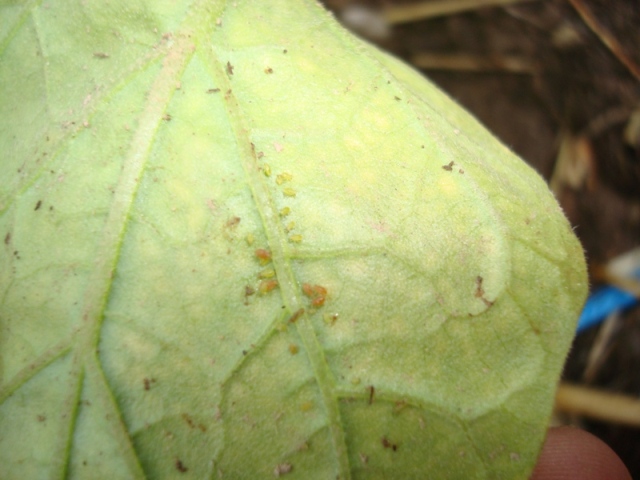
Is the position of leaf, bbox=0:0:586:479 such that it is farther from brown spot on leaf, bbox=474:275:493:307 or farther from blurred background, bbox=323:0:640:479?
blurred background, bbox=323:0:640:479

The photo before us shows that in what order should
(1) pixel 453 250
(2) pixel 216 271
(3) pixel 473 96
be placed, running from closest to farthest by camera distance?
(2) pixel 216 271 → (1) pixel 453 250 → (3) pixel 473 96

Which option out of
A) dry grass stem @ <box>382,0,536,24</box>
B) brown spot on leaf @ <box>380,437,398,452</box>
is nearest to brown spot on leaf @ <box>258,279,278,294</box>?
brown spot on leaf @ <box>380,437,398,452</box>

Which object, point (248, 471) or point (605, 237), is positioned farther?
point (605, 237)

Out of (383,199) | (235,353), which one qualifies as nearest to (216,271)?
(235,353)

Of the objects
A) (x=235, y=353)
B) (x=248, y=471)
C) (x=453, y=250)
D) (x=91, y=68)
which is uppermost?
(x=91, y=68)

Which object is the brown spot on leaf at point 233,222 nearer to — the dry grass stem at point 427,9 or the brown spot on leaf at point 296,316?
the brown spot on leaf at point 296,316

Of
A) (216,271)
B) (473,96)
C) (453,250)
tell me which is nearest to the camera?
(216,271)

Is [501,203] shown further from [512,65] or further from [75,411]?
[512,65]

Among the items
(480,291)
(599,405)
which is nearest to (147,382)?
(480,291)

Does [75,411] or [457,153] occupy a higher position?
[457,153]
